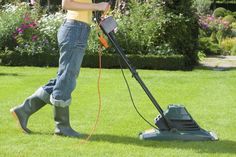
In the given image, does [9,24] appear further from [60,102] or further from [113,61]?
[60,102]

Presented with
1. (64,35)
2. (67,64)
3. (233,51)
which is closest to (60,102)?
(67,64)

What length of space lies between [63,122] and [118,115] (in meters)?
1.39

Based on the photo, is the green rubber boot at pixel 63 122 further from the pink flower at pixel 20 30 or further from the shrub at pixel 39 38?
the pink flower at pixel 20 30

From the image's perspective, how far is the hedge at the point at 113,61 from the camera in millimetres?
13148

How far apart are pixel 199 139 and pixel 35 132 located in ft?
5.29

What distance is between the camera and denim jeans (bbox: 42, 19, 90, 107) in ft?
17.5

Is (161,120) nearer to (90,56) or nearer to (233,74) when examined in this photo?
(233,74)

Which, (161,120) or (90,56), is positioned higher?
(161,120)

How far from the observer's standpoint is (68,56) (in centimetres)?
533

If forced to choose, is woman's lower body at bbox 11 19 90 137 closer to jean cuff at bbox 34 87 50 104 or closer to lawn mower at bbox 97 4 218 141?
jean cuff at bbox 34 87 50 104

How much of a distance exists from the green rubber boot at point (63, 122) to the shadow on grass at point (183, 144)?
6.7 inches

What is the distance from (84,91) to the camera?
876cm

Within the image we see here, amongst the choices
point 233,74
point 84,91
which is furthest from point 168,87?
point 233,74

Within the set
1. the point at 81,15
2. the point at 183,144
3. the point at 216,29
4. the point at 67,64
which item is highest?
the point at 81,15
